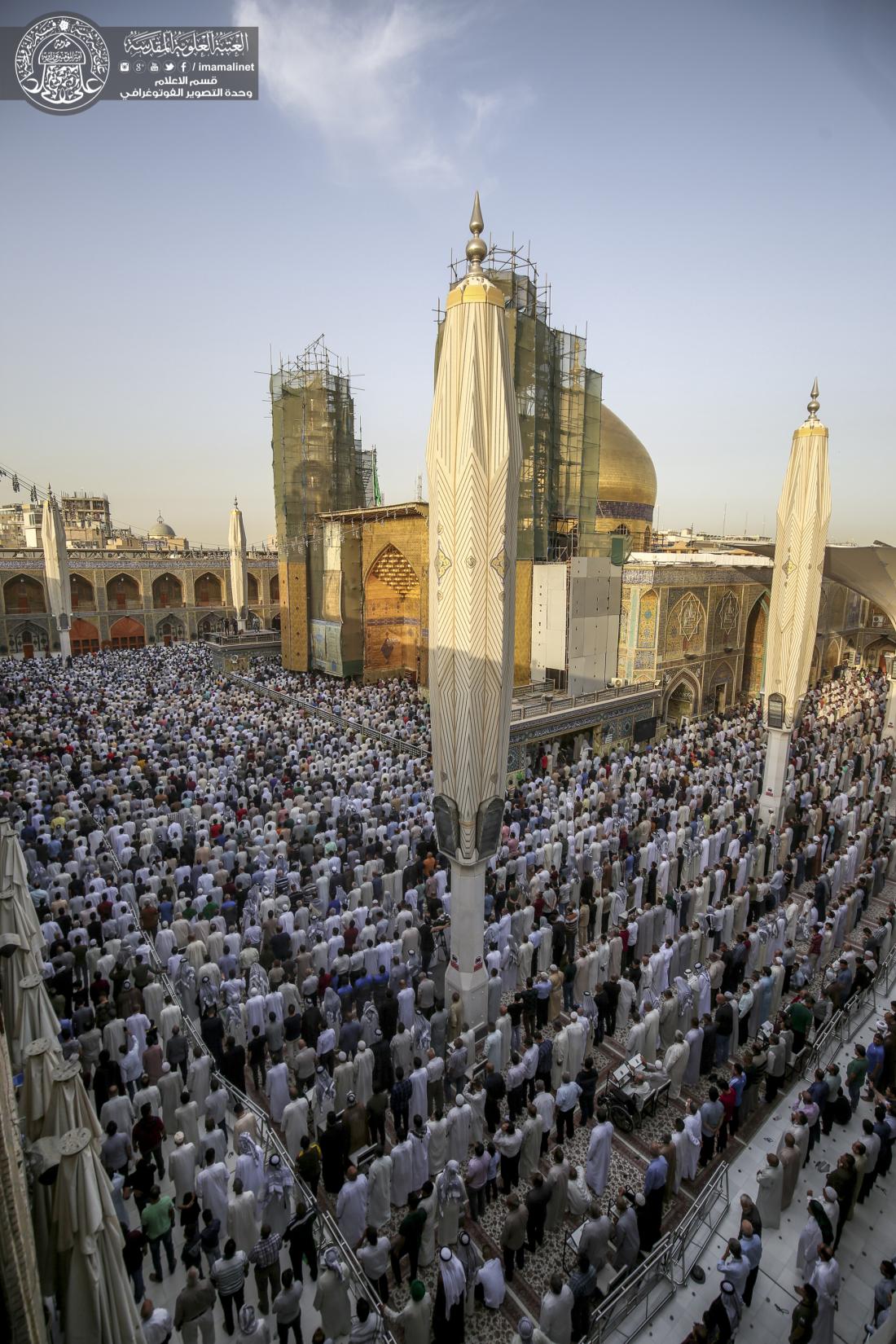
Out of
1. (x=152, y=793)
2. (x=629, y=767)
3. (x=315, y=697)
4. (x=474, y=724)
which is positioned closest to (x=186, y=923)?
(x=474, y=724)

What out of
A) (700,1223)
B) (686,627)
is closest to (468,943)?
(700,1223)

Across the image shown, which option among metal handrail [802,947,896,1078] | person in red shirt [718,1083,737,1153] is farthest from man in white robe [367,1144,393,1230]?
metal handrail [802,947,896,1078]

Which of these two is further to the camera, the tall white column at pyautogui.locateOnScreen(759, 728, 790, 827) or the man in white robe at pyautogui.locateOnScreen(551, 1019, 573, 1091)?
the tall white column at pyautogui.locateOnScreen(759, 728, 790, 827)

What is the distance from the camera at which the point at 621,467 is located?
84.2 ft

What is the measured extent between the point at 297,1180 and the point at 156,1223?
3.46ft

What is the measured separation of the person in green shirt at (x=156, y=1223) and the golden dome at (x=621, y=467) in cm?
2409

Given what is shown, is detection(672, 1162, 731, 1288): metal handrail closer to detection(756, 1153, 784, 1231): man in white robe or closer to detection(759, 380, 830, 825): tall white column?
detection(756, 1153, 784, 1231): man in white robe

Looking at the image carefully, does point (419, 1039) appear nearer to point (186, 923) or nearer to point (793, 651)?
point (186, 923)

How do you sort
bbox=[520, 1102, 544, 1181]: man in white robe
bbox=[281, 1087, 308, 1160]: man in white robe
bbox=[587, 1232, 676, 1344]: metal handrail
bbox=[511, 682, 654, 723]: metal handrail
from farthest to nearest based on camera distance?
bbox=[511, 682, 654, 723]: metal handrail → bbox=[281, 1087, 308, 1160]: man in white robe → bbox=[520, 1102, 544, 1181]: man in white robe → bbox=[587, 1232, 676, 1344]: metal handrail

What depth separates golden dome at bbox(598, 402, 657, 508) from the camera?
2556 cm

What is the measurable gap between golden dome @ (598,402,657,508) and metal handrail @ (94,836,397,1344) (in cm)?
2228

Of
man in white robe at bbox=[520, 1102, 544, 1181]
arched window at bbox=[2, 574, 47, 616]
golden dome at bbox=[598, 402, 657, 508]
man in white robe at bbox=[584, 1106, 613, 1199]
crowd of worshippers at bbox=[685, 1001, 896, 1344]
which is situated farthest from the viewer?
arched window at bbox=[2, 574, 47, 616]

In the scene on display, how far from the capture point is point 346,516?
2505 cm

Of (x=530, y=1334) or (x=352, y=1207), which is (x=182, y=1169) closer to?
(x=352, y=1207)
